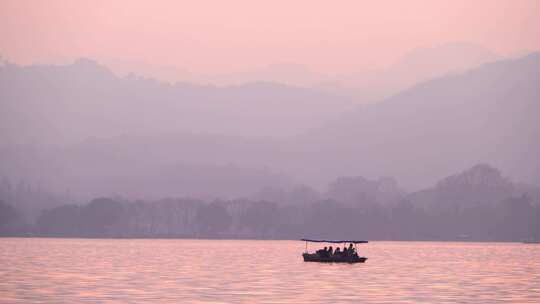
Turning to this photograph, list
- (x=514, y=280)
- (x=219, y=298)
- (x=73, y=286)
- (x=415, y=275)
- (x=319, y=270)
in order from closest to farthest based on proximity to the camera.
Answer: (x=219, y=298)
(x=73, y=286)
(x=514, y=280)
(x=415, y=275)
(x=319, y=270)

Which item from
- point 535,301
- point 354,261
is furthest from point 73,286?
point 354,261

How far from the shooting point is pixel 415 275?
4685 inches

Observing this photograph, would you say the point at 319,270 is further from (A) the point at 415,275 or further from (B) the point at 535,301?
(B) the point at 535,301

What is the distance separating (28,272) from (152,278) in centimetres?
1712

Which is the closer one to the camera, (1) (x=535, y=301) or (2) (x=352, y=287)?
(1) (x=535, y=301)

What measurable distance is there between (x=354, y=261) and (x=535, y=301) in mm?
61585

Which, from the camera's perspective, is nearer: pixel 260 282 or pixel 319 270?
pixel 260 282

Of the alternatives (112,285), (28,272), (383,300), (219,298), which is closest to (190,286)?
(112,285)

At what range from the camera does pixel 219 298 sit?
8262 centimetres

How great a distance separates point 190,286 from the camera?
96.2 meters

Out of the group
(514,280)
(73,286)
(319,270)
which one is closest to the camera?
(73,286)

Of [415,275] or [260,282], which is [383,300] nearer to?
[260,282]

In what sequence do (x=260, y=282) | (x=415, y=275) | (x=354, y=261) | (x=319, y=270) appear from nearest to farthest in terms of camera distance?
(x=260, y=282) < (x=415, y=275) < (x=319, y=270) < (x=354, y=261)

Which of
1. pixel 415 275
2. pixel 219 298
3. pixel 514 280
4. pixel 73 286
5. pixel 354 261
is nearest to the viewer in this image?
pixel 219 298
